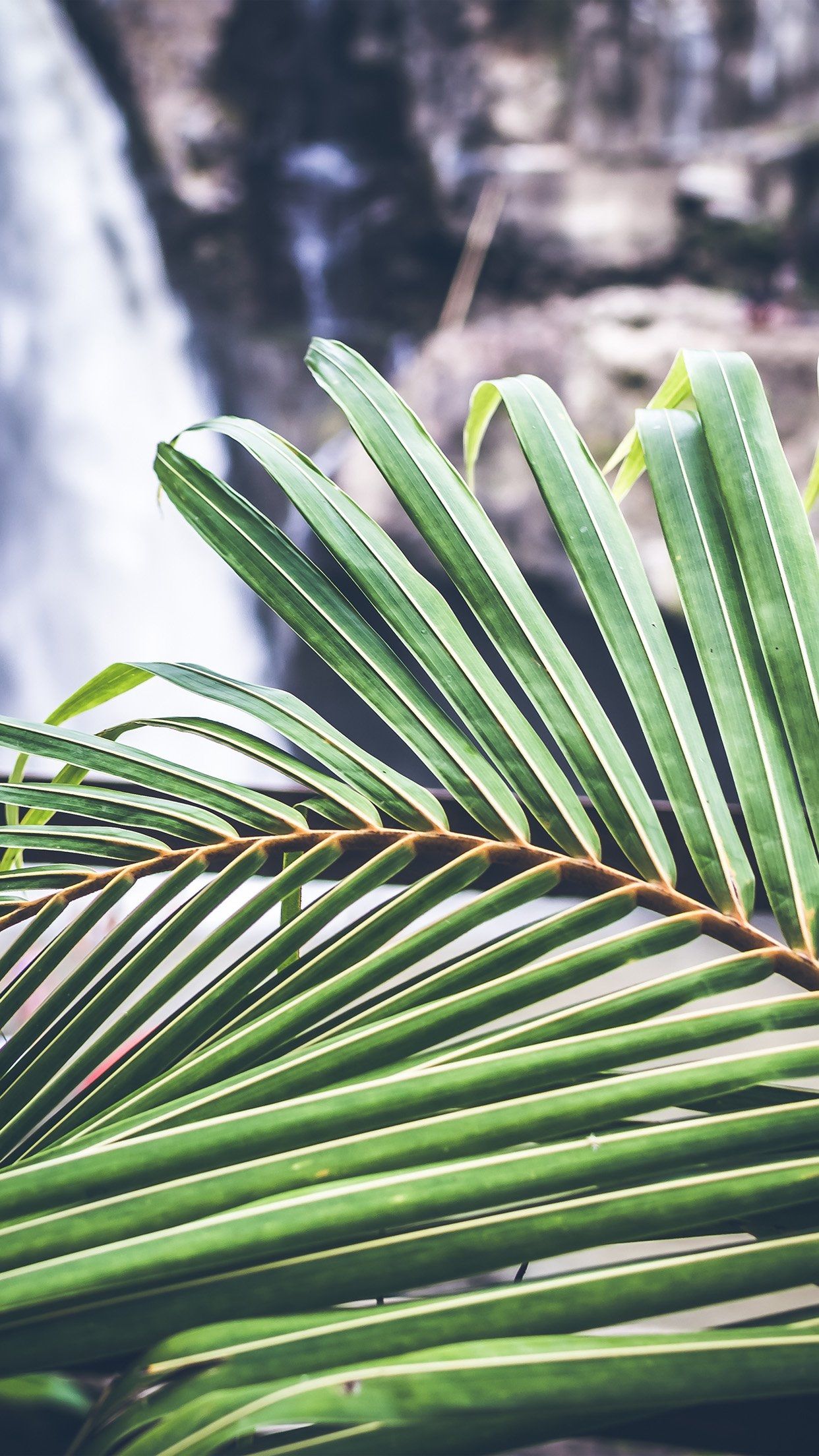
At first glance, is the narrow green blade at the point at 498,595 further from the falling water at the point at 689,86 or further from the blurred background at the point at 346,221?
the falling water at the point at 689,86

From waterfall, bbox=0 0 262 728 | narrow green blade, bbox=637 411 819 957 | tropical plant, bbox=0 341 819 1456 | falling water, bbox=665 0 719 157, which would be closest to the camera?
tropical plant, bbox=0 341 819 1456

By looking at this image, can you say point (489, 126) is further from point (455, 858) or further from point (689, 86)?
point (455, 858)

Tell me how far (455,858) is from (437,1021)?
0.30 ft

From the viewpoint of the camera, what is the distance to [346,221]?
3.97m

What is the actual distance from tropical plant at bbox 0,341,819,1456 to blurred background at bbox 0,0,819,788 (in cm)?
326

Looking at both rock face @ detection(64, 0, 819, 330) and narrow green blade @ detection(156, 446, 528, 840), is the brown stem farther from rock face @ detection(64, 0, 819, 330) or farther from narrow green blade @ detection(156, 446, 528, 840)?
rock face @ detection(64, 0, 819, 330)

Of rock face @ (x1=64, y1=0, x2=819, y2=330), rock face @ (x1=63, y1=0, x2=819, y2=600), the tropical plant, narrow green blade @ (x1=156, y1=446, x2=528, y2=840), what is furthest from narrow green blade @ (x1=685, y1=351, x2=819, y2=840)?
rock face @ (x1=64, y1=0, x2=819, y2=330)

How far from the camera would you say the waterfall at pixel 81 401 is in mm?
3682

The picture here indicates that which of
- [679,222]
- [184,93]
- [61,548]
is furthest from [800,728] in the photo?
[184,93]

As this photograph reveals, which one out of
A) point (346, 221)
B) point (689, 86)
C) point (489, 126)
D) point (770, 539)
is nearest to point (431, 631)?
point (770, 539)

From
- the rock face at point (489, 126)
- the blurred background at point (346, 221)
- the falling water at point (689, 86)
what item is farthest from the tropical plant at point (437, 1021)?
the falling water at point (689, 86)

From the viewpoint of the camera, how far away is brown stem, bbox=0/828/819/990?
1.08 feet

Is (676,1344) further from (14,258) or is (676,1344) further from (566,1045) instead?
(14,258)

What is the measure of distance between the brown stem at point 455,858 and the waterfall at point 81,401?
11.6ft
